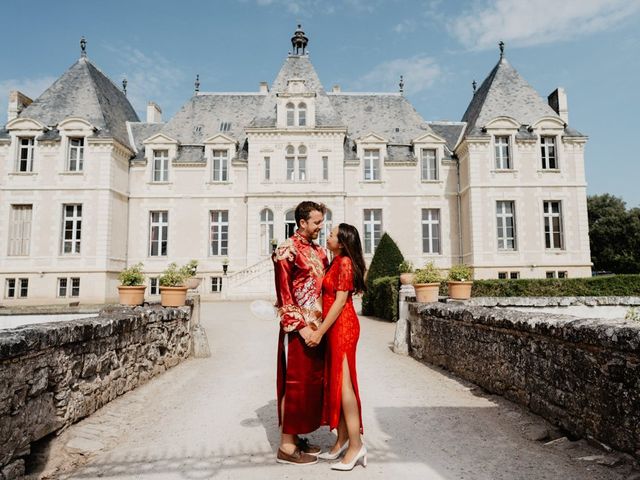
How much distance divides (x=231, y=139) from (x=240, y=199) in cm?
316

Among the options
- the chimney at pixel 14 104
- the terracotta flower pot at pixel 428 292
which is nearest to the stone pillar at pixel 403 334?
the terracotta flower pot at pixel 428 292

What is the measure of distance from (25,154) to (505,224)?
23075mm

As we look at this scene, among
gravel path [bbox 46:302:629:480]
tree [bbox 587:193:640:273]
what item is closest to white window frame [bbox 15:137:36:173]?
gravel path [bbox 46:302:629:480]

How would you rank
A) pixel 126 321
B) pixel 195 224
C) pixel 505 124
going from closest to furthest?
pixel 126 321 < pixel 505 124 < pixel 195 224

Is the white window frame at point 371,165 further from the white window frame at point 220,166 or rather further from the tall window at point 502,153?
the white window frame at point 220,166

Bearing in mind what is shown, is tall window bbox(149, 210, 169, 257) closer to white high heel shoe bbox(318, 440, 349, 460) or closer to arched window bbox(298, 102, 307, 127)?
arched window bbox(298, 102, 307, 127)

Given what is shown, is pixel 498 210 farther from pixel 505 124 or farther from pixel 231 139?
pixel 231 139

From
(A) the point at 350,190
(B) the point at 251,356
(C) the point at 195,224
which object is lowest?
(B) the point at 251,356

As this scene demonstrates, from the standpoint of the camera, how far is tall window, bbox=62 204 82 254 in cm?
2072

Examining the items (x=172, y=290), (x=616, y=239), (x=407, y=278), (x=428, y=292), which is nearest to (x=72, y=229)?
(x=172, y=290)

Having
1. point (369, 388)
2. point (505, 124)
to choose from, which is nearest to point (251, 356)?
point (369, 388)

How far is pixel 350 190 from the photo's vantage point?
22812 mm

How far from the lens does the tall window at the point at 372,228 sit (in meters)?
22.6

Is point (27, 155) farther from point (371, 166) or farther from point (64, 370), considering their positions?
point (64, 370)
